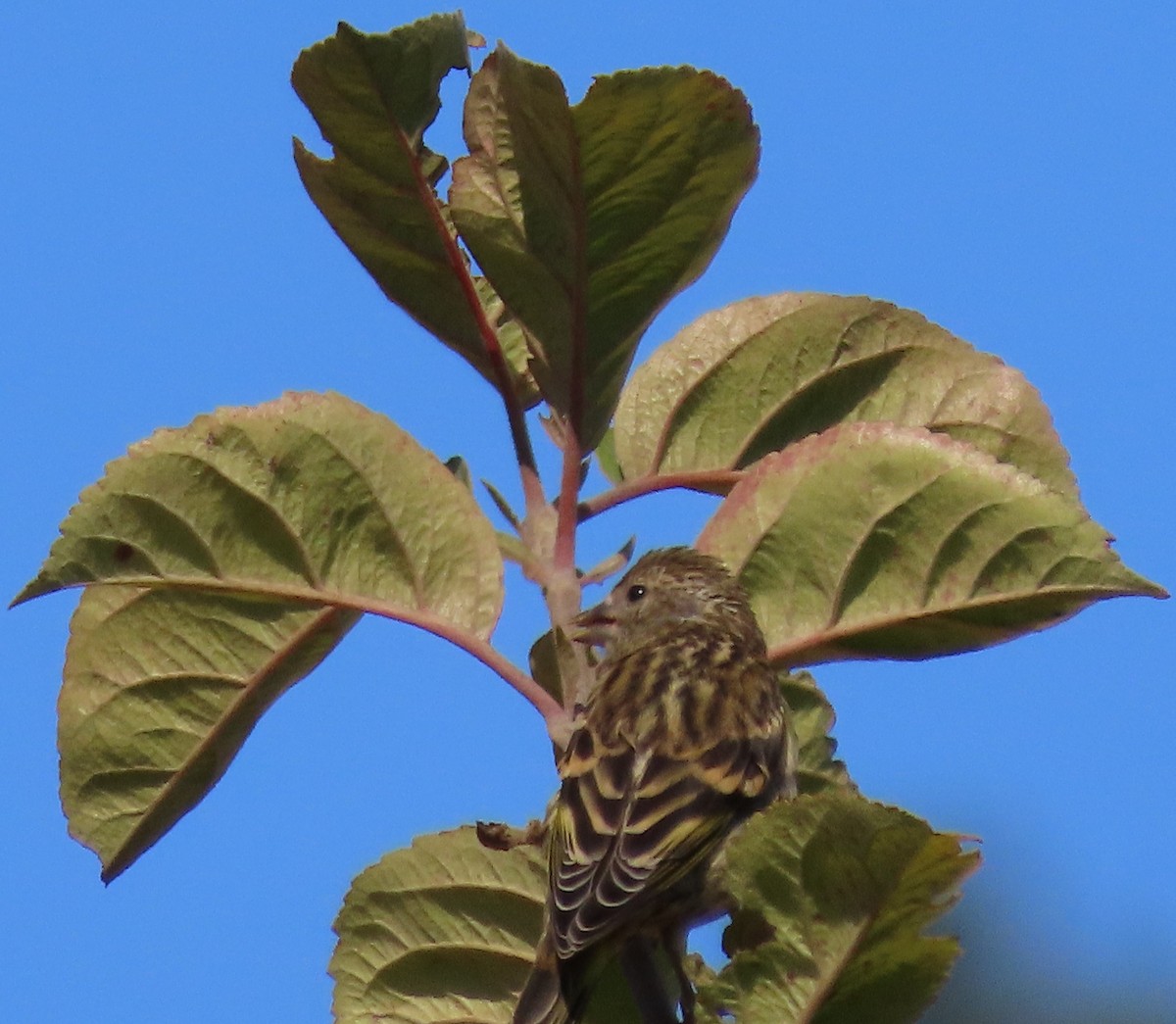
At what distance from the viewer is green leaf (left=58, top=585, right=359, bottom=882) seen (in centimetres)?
378

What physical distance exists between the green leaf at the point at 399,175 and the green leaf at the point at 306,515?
1.06ft

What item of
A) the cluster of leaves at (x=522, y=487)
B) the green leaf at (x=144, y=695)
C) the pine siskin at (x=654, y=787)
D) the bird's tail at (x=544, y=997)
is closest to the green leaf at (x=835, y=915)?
the pine siskin at (x=654, y=787)

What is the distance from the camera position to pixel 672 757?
4238mm

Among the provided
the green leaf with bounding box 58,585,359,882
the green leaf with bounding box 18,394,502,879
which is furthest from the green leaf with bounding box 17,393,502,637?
the green leaf with bounding box 58,585,359,882

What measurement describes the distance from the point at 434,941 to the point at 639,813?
63 centimetres

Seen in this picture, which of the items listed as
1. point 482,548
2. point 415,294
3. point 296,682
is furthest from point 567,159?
point 296,682

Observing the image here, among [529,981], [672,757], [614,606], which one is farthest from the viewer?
[614,606]

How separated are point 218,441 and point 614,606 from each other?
1969 mm

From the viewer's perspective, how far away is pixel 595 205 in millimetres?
3652

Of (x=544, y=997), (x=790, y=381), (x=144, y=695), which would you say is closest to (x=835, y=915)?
(x=544, y=997)

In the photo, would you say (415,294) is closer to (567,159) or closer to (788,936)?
(567,159)

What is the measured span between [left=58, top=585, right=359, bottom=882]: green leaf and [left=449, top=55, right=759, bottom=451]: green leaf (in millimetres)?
702

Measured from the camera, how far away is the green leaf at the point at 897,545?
353cm

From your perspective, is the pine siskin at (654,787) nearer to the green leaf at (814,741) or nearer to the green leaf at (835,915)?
the green leaf at (814,741)
